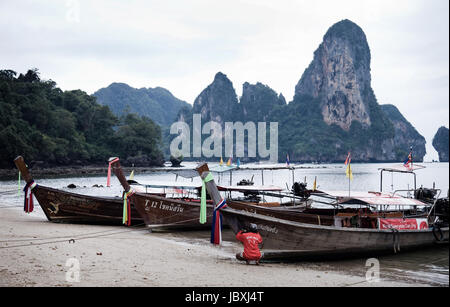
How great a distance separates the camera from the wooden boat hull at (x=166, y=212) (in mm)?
13539

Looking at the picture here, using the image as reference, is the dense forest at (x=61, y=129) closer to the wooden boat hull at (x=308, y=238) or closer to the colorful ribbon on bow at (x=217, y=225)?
the colorful ribbon on bow at (x=217, y=225)

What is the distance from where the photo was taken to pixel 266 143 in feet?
604

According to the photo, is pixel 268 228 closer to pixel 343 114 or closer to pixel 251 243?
pixel 251 243

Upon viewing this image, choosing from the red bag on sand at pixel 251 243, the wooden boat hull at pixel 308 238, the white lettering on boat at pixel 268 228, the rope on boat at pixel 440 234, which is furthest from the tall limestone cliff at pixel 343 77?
the red bag on sand at pixel 251 243

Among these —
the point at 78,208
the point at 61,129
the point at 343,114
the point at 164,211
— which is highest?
the point at 343,114

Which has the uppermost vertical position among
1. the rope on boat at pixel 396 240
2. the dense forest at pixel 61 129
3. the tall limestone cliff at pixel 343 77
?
the tall limestone cliff at pixel 343 77

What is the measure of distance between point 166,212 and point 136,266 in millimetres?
6119

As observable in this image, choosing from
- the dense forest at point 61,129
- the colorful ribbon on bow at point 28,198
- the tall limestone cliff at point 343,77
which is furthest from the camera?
the tall limestone cliff at point 343,77

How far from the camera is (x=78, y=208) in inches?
608

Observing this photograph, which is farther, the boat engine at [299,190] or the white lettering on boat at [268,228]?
the boat engine at [299,190]

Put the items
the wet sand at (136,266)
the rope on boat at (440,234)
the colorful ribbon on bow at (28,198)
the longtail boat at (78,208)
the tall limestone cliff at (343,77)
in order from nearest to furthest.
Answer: the wet sand at (136,266)
the rope on boat at (440,234)
the colorful ribbon on bow at (28,198)
the longtail boat at (78,208)
the tall limestone cliff at (343,77)

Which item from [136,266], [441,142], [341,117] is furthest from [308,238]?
[441,142]

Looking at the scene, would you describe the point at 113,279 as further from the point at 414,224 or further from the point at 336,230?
the point at 414,224
